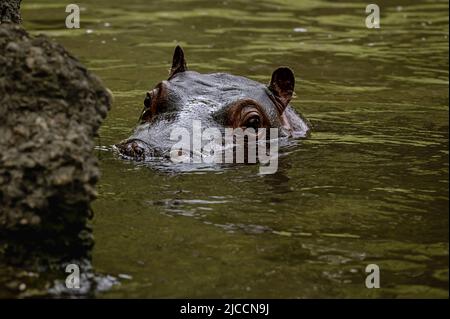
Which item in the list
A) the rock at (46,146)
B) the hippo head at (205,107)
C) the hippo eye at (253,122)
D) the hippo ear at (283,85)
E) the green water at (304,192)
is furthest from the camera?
the hippo ear at (283,85)

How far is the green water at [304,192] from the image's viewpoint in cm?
527

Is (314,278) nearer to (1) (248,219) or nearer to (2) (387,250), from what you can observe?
(2) (387,250)

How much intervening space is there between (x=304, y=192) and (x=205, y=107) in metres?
1.57

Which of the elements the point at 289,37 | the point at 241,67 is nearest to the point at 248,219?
the point at 241,67

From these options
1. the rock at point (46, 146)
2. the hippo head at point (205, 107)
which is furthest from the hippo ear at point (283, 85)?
the rock at point (46, 146)

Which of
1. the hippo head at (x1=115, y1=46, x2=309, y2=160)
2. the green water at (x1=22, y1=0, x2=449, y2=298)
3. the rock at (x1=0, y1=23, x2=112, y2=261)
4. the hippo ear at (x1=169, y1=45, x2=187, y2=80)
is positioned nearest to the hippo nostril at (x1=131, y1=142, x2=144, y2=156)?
the hippo head at (x1=115, y1=46, x2=309, y2=160)

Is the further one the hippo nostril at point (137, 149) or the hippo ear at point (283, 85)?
the hippo ear at point (283, 85)

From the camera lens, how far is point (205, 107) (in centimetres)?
818

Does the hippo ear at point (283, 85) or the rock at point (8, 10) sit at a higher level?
the rock at point (8, 10)

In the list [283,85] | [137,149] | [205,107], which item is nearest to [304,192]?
[137,149]

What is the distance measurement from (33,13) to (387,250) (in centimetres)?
1220

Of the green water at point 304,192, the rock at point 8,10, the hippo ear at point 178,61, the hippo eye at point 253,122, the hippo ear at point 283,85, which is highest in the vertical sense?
the rock at point 8,10

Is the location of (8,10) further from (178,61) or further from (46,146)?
(46,146)

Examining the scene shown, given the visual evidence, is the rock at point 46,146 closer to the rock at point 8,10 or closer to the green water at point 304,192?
the green water at point 304,192
